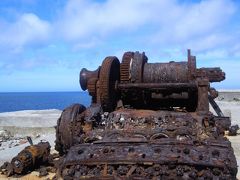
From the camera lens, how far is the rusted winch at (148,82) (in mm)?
6285

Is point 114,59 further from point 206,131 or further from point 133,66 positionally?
point 206,131

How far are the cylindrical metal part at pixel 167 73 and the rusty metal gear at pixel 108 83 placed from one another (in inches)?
23.3

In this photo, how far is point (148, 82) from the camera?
22.9ft

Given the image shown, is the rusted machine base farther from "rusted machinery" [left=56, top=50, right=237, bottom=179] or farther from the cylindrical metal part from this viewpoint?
the cylindrical metal part

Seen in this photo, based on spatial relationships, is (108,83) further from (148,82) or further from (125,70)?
(148,82)

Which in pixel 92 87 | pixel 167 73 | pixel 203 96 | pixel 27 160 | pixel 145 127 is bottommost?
pixel 27 160

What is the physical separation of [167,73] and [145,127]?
1858mm

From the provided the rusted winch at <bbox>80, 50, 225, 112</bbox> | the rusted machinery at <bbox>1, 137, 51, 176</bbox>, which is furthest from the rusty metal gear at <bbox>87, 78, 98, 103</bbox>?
the rusted machinery at <bbox>1, 137, 51, 176</bbox>

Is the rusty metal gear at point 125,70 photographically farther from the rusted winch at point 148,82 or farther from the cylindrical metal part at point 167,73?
the cylindrical metal part at point 167,73

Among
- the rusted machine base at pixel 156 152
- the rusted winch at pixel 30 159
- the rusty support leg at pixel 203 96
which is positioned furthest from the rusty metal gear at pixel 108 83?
the rusted winch at pixel 30 159

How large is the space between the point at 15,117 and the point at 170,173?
38.5 feet

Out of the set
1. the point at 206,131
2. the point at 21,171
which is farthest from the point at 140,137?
the point at 21,171

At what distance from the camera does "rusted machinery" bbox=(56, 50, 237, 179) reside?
4.09 metres

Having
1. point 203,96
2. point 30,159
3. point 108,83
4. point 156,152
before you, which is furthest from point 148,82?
point 156,152
